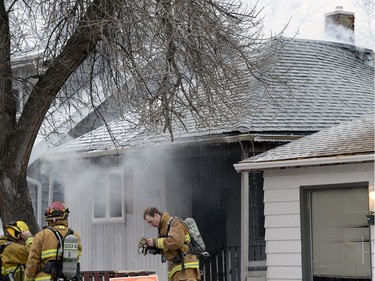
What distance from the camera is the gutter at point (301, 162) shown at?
13875mm

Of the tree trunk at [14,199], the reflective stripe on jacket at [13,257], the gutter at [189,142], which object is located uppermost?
the gutter at [189,142]

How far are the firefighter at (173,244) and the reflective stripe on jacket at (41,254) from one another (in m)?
1.51

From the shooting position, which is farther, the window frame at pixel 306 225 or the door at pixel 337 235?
the window frame at pixel 306 225

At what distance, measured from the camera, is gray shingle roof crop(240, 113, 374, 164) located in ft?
47.2

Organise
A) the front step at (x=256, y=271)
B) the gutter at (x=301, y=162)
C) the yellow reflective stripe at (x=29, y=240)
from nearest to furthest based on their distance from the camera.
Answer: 1. the yellow reflective stripe at (x=29, y=240)
2. the gutter at (x=301, y=162)
3. the front step at (x=256, y=271)

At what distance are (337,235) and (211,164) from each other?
523 centimetres

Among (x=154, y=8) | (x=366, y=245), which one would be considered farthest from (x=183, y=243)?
(x=154, y=8)

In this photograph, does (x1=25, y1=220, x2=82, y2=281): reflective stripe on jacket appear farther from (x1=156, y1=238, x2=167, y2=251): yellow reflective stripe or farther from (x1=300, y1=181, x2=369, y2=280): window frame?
(x1=300, y1=181, x2=369, y2=280): window frame

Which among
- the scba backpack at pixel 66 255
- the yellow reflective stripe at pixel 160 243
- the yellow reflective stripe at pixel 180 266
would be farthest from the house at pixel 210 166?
the scba backpack at pixel 66 255

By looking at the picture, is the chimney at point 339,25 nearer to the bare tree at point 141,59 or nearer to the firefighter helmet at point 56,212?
the bare tree at point 141,59

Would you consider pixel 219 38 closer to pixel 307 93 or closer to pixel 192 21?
pixel 192 21

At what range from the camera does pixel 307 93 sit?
63.6 feet

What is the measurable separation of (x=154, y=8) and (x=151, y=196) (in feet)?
20.0

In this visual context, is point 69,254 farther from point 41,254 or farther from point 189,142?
point 189,142
